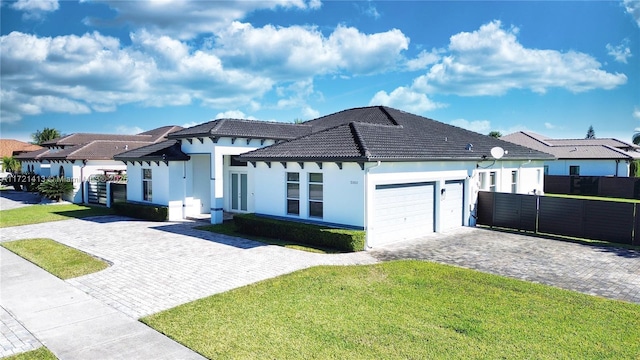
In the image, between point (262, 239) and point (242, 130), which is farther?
point (242, 130)

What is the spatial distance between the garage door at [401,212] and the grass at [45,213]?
1573cm

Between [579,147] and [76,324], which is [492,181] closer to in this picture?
Answer: [76,324]

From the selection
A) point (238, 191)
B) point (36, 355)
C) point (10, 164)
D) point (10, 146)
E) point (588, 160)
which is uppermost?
point (10, 146)

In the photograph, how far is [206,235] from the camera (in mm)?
15898

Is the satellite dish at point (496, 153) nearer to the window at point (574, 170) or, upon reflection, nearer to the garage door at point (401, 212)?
the garage door at point (401, 212)

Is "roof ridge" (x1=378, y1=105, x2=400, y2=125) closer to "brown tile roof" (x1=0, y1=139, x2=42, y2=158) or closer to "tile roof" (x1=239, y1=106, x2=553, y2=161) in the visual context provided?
"tile roof" (x1=239, y1=106, x2=553, y2=161)

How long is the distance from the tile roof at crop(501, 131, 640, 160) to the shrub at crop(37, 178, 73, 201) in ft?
132

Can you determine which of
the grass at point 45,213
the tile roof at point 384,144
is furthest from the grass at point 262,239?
the grass at point 45,213

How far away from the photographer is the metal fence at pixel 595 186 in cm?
3077

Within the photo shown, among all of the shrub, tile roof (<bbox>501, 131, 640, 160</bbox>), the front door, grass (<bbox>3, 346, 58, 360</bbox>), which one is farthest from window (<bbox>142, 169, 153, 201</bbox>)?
tile roof (<bbox>501, 131, 640, 160</bbox>)

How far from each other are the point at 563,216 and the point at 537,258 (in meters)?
4.44

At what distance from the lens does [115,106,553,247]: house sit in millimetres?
14000

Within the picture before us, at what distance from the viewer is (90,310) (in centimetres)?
820

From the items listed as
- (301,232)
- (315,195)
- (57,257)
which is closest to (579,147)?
(315,195)
